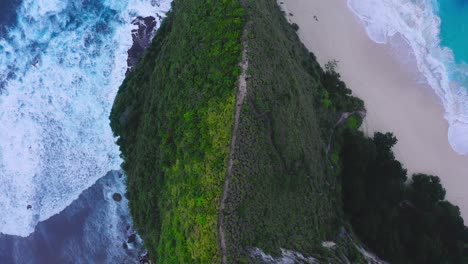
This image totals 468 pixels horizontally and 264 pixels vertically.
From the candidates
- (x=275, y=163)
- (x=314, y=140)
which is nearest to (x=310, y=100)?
(x=314, y=140)

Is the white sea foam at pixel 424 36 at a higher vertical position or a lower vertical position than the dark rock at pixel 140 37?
higher

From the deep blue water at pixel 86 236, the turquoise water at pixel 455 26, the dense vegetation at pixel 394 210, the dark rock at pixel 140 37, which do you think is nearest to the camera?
the dense vegetation at pixel 394 210

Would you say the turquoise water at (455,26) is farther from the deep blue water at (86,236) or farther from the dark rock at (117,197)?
the deep blue water at (86,236)

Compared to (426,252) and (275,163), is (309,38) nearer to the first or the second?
(275,163)

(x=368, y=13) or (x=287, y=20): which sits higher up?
(x=368, y=13)

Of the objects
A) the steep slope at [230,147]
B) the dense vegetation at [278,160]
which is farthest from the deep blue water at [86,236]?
the dense vegetation at [278,160]

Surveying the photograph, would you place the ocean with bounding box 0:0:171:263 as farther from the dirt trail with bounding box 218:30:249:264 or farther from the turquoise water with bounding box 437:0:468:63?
the turquoise water with bounding box 437:0:468:63

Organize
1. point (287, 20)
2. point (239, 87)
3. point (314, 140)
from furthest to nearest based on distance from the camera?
1. point (287, 20)
2. point (314, 140)
3. point (239, 87)
